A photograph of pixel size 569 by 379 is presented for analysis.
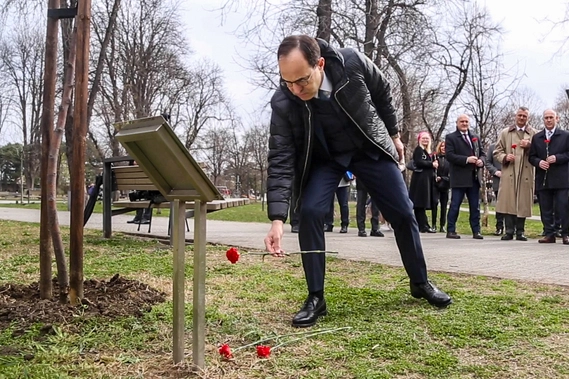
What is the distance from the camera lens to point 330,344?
9.11 ft

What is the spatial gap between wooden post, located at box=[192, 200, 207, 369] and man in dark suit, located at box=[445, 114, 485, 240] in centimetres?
733

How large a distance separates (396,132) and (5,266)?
3.91 metres

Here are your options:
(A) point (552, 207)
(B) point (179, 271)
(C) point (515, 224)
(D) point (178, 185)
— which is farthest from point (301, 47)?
(C) point (515, 224)

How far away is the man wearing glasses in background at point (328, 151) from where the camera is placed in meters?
3.21

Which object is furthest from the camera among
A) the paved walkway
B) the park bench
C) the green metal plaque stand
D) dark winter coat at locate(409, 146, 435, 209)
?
dark winter coat at locate(409, 146, 435, 209)

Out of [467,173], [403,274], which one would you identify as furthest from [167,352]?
[467,173]

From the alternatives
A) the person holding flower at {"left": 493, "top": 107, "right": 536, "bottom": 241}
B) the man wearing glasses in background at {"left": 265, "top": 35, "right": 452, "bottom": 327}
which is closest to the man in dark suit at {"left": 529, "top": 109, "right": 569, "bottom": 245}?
the person holding flower at {"left": 493, "top": 107, "right": 536, "bottom": 241}

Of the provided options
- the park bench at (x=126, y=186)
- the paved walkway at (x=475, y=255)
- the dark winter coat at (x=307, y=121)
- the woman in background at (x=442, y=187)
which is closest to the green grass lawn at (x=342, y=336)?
the paved walkway at (x=475, y=255)

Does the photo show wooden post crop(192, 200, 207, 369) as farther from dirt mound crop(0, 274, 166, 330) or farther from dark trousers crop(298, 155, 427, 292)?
dark trousers crop(298, 155, 427, 292)

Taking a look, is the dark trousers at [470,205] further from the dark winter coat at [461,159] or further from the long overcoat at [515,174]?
the long overcoat at [515,174]

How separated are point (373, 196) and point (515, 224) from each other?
6.44 meters

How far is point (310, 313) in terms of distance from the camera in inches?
127

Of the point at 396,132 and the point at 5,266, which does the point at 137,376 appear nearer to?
the point at 396,132

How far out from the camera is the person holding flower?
8.88 m
